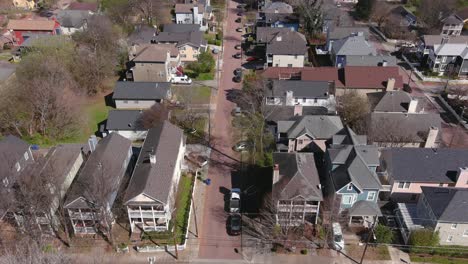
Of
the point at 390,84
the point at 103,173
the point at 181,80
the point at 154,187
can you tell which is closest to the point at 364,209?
the point at 154,187

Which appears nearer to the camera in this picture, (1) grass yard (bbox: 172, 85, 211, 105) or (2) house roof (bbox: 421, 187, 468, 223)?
(2) house roof (bbox: 421, 187, 468, 223)

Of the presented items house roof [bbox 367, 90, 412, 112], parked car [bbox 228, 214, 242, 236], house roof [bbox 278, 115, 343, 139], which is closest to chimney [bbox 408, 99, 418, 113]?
house roof [bbox 367, 90, 412, 112]

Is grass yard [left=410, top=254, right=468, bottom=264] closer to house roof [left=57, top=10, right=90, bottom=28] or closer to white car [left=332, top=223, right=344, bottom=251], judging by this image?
white car [left=332, top=223, right=344, bottom=251]

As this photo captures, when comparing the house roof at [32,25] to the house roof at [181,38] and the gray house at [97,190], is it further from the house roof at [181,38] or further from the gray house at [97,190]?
the gray house at [97,190]

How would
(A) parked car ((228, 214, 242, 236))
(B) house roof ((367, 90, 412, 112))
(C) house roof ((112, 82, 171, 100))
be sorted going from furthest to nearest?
(C) house roof ((112, 82, 171, 100)) < (B) house roof ((367, 90, 412, 112)) < (A) parked car ((228, 214, 242, 236))

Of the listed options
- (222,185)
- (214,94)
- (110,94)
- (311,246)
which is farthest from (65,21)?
(311,246)

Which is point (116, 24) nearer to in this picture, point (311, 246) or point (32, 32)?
point (32, 32)
